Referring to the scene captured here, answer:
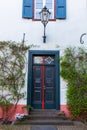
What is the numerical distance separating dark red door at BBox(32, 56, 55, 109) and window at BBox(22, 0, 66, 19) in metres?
2.15

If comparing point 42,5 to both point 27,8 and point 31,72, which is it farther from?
point 31,72

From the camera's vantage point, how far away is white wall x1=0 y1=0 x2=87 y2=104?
37.2ft

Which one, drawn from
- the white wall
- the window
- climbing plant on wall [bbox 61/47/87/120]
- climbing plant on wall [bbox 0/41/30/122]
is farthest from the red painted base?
the window

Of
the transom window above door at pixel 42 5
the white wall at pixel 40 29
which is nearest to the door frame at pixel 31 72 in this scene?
the white wall at pixel 40 29

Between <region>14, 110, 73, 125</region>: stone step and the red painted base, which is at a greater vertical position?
the red painted base

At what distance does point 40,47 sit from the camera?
11305 millimetres

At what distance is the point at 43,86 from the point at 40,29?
7.92 feet

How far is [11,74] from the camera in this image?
36.1 ft

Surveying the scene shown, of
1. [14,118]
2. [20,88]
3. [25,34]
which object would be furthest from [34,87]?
[25,34]

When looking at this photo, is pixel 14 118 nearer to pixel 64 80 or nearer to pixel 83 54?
pixel 64 80

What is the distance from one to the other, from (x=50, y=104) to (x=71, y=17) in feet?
12.4

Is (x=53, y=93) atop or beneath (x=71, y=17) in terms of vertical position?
beneath

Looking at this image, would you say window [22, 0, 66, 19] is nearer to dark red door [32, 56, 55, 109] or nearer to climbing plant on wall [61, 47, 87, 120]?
climbing plant on wall [61, 47, 87, 120]

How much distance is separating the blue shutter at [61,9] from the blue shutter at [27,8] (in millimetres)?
1121
